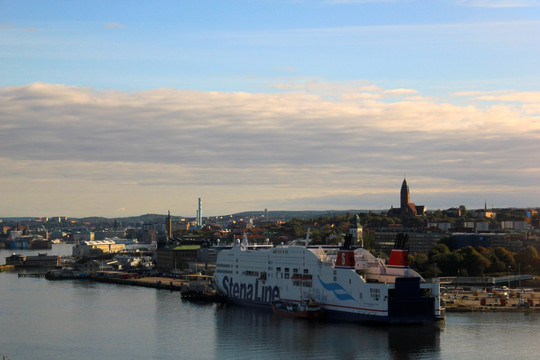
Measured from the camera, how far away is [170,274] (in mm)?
94125

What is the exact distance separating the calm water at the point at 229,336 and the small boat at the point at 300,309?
741mm

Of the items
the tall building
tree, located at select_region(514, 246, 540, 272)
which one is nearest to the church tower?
the tall building

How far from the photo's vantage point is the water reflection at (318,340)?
4025cm

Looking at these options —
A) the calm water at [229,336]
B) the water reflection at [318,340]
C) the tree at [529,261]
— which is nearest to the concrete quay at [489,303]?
the calm water at [229,336]

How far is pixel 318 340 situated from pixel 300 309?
26.1ft

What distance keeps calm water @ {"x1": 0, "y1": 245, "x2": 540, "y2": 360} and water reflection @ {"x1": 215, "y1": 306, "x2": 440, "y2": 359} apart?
0.15ft

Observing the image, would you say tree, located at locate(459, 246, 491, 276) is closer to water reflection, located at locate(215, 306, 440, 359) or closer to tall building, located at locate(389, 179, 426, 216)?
water reflection, located at locate(215, 306, 440, 359)

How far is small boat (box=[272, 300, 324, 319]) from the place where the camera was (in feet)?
167

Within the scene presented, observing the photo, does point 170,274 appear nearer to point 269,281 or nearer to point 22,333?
point 269,281

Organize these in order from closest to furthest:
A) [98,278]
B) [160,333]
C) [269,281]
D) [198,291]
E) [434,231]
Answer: [160,333]
[269,281]
[198,291]
[98,278]
[434,231]

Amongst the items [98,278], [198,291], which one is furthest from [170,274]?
[198,291]

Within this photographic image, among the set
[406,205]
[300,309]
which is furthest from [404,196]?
[300,309]

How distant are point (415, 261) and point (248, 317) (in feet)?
89.9

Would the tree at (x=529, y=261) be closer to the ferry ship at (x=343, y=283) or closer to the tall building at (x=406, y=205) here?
the ferry ship at (x=343, y=283)
